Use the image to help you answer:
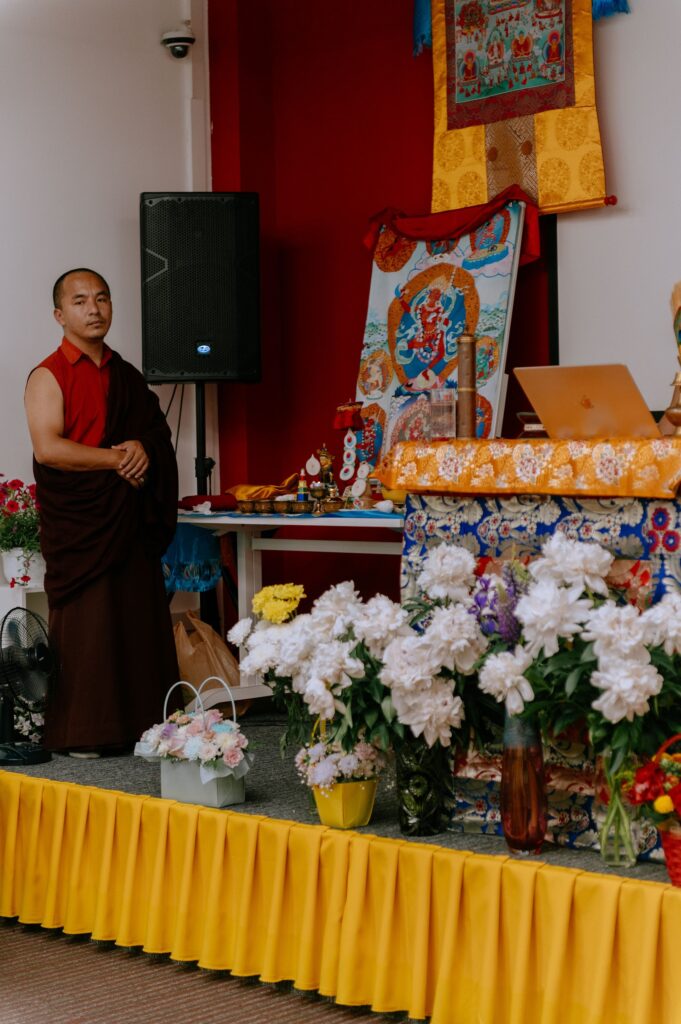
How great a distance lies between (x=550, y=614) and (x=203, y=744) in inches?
39.6

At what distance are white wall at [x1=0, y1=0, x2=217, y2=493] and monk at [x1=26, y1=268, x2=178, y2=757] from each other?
2.73 ft

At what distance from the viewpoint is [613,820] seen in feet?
8.37

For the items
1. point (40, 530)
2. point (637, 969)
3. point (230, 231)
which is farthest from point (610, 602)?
point (230, 231)

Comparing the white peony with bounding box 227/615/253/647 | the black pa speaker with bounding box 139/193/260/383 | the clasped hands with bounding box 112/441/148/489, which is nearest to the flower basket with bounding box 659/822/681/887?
the white peony with bounding box 227/615/253/647

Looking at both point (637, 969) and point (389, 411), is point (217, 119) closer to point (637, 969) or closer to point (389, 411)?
point (389, 411)

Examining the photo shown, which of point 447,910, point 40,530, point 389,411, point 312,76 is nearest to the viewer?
point 447,910

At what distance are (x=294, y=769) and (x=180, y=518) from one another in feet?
3.96

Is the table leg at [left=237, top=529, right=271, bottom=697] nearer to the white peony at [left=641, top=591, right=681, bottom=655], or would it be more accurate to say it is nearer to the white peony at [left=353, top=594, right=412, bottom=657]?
the white peony at [left=353, top=594, right=412, bottom=657]

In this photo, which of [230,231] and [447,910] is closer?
[447,910]

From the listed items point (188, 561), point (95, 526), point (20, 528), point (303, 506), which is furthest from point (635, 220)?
point (20, 528)

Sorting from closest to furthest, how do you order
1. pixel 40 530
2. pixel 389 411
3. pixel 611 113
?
pixel 40 530 < pixel 611 113 < pixel 389 411

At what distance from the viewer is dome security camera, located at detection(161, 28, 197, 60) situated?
530 centimetres

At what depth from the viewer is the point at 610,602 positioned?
8.02ft

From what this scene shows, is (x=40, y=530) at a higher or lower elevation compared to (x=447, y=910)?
higher
